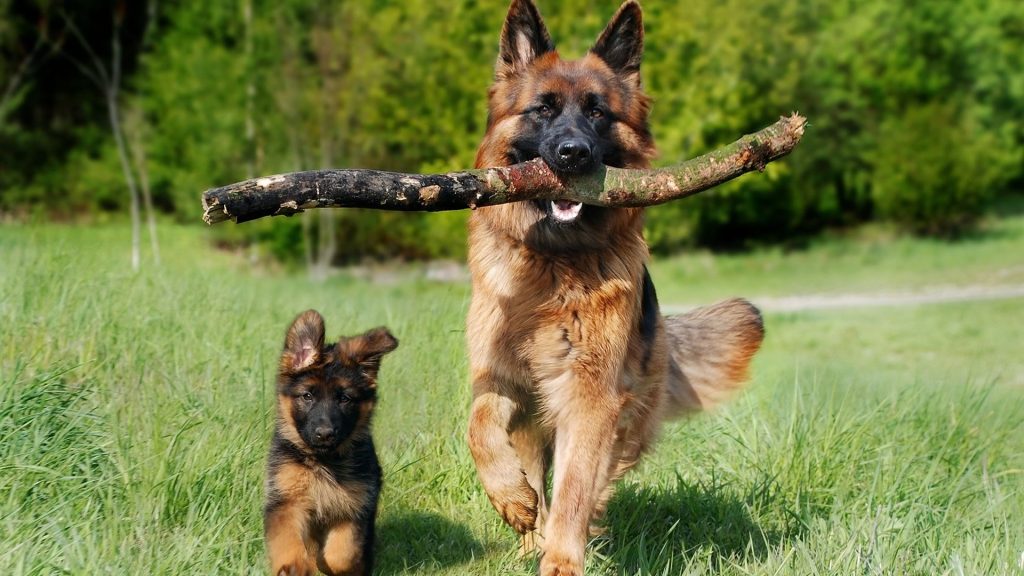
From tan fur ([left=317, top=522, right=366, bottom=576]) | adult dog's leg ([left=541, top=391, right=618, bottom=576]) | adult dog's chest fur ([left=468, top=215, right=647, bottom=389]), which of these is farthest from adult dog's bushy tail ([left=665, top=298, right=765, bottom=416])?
tan fur ([left=317, top=522, right=366, bottom=576])

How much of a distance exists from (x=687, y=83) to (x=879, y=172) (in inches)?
479

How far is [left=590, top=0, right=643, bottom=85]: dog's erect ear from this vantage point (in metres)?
5.92

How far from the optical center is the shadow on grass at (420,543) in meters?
5.53

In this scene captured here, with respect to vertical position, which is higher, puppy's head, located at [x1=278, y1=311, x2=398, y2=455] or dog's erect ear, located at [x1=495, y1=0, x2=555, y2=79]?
dog's erect ear, located at [x1=495, y1=0, x2=555, y2=79]

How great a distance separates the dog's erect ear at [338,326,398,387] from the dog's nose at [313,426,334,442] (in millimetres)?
476

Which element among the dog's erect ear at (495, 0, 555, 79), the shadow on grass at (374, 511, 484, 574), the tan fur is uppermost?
the dog's erect ear at (495, 0, 555, 79)

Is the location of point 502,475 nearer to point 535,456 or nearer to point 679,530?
point 535,456

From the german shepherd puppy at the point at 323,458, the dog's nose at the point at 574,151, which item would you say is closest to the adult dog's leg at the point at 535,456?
the german shepherd puppy at the point at 323,458

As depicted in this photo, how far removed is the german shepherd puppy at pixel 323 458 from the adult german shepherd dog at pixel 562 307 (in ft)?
1.81

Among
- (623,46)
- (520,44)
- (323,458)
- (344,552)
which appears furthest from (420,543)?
(623,46)

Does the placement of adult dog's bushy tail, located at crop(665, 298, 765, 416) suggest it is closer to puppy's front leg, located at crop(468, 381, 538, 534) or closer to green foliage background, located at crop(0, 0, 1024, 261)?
puppy's front leg, located at crop(468, 381, 538, 534)

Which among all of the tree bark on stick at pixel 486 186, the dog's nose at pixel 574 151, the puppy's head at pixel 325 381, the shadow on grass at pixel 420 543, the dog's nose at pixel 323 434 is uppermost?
the dog's nose at pixel 574 151

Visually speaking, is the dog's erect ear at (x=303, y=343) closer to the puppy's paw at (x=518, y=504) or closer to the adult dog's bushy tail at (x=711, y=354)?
the puppy's paw at (x=518, y=504)

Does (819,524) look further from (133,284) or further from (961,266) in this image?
(961,266)
